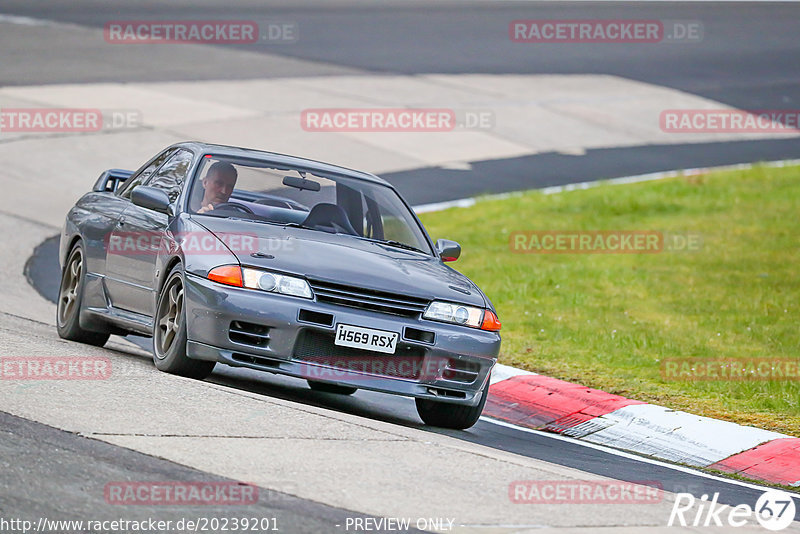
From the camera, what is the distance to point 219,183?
28.0 ft

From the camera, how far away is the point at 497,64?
28953 mm

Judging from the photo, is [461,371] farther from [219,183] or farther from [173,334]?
[219,183]

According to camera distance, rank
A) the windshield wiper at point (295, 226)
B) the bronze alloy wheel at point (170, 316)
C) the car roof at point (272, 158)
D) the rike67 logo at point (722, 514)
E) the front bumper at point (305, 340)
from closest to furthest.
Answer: the rike67 logo at point (722, 514), the front bumper at point (305, 340), the bronze alloy wheel at point (170, 316), the windshield wiper at point (295, 226), the car roof at point (272, 158)

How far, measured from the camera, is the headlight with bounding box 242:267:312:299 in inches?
289

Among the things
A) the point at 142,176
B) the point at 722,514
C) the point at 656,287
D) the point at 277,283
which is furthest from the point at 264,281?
A: the point at 656,287

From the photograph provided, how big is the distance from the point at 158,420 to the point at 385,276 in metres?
1.72

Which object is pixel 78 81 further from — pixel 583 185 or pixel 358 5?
pixel 358 5

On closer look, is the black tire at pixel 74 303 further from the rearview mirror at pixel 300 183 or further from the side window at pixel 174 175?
the rearview mirror at pixel 300 183

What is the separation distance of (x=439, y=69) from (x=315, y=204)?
19.4 m

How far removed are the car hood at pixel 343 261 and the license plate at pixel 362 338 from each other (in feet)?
0.83

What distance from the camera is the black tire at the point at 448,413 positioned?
319 inches

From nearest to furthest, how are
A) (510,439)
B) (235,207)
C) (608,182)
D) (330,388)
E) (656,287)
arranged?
1. (510,439)
2. (235,207)
3. (330,388)
4. (656,287)
5. (608,182)

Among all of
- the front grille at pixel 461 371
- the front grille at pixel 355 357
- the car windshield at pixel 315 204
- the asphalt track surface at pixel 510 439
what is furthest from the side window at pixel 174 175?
the front grille at pixel 461 371

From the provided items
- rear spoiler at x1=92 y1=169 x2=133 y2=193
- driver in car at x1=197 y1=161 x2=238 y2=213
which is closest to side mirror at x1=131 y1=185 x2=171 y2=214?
driver in car at x1=197 y1=161 x2=238 y2=213
